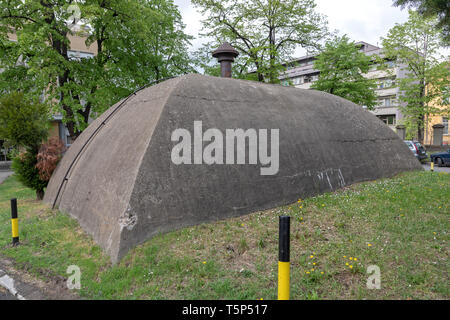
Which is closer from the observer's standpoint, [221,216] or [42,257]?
[42,257]

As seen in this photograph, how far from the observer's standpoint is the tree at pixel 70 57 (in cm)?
1234

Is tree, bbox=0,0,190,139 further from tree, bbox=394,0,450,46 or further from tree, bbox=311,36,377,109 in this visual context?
tree, bbox=311,36,377,109

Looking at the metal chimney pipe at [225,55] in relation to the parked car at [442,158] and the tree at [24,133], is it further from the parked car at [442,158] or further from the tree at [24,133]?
the parked car at [442,158]

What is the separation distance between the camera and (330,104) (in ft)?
34.9

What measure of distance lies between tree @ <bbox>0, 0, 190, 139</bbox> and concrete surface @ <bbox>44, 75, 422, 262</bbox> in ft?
15.2

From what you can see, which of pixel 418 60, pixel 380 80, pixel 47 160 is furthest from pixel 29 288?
pixel 380 80

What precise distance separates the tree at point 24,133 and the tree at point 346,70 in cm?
1932

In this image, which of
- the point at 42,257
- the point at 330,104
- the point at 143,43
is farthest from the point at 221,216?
the point at 143,43

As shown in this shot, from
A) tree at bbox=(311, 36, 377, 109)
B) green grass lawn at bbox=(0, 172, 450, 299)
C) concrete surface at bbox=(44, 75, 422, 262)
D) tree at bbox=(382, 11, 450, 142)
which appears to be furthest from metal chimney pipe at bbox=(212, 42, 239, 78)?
tree at bbox=(382, 11, 450, 142)

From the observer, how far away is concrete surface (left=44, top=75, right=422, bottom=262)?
581 cm

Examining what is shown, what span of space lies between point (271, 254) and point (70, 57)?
14.5 m

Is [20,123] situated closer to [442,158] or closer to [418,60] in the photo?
[442,158]
